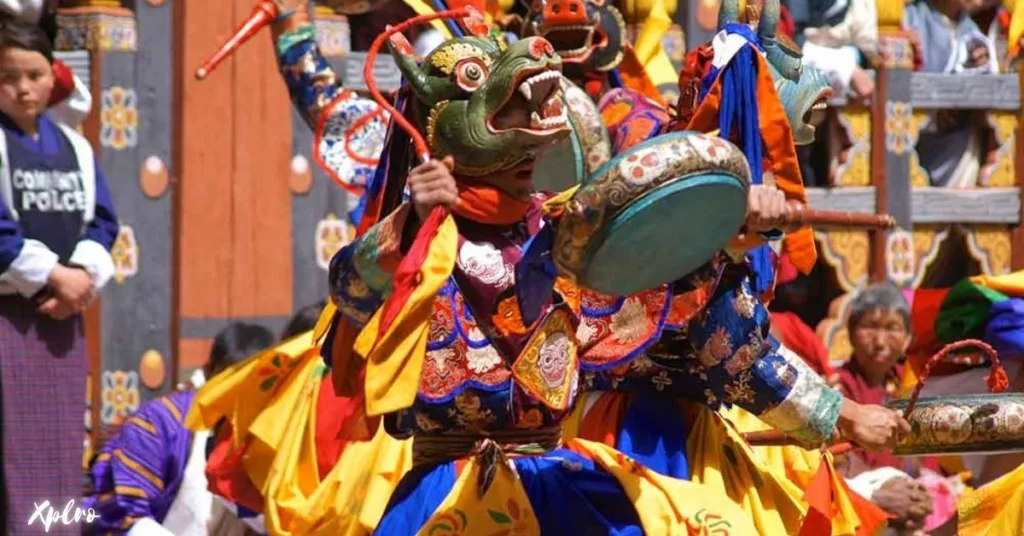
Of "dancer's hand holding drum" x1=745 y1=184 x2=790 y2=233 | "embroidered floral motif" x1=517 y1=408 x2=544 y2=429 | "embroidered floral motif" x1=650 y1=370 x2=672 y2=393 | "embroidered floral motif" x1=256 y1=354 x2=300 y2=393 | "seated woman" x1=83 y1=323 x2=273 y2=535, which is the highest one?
"dancer's hand holding drum" x1=745 y1=184 x2=790 y2=233

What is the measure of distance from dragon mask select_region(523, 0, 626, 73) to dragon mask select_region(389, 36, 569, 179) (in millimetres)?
1888

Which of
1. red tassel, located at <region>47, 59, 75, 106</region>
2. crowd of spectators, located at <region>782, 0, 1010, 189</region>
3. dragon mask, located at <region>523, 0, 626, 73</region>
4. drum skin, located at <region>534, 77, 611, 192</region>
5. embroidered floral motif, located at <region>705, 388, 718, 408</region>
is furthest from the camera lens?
crowd of spectators, located at <region>782, 0, 1010, 189</region>

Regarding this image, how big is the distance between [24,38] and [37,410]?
1.11 meters

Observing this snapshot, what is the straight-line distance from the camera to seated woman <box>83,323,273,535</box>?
23.7 feet

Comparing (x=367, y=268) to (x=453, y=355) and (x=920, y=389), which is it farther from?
(x=920, y=389)

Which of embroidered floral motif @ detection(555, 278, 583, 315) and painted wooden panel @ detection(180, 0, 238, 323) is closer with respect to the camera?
embroidered floral motif @ detection(555, 278, 583, 315)

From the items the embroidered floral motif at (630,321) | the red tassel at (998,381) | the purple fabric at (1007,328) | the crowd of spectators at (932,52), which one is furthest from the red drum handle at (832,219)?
the crowd of spectators at (932,52)

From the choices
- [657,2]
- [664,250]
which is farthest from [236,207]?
[664,250]

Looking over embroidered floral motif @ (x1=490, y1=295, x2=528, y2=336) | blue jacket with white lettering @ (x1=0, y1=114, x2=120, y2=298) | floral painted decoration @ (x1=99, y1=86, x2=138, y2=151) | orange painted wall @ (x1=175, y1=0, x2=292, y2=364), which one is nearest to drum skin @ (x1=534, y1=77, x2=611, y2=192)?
embroidered floral motif @ (x1=490, y1=295, x2=528, y2=336)

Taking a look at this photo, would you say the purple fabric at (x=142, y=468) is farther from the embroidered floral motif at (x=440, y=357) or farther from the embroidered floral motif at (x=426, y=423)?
the embroidered floral motif at (x=440, y=357)

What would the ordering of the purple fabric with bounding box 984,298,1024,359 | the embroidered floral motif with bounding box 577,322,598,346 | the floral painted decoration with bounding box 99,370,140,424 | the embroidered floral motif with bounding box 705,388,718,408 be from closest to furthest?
the embroidered floral motif with bounding box 577,322,598,346
the embroidered floral motif with bounding box 705,388,718,408
the purple fabric with bounding box 984,298,1024,359
the floral painted decoration with bounding box 99,370,140,424

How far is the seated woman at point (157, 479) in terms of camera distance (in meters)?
7.24

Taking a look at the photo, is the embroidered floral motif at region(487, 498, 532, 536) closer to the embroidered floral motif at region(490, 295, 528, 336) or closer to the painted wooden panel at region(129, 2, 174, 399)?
the embroidered floral motif at region(490, 295, 528, 336)

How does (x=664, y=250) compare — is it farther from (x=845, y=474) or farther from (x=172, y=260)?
(x=172, y=260)
